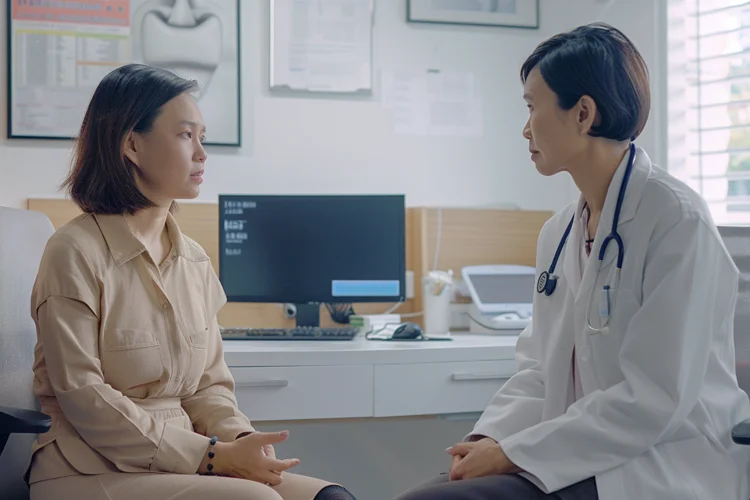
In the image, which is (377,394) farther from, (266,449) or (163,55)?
(163,55)

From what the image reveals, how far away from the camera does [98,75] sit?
2.57 metres

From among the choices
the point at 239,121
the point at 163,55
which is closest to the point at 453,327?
the point at 239,121

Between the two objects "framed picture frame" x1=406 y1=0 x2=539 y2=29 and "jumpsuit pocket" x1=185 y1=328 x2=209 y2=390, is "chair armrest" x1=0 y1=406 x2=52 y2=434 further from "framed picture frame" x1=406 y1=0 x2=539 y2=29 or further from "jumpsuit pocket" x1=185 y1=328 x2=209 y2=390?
"framed picture frame" x1=406 y1=0 x2=539 y2=29

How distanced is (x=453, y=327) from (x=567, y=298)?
1338 millimetres

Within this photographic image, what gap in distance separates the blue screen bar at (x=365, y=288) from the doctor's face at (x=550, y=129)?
3.57 feet

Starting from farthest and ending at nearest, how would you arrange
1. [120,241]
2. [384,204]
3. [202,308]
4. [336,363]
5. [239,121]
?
1. [239,121]
2. [384,204]
3. [336,363]
4. [202,308]
5. [120,241]

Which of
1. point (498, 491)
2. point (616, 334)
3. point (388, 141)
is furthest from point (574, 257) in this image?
point (388, 141)

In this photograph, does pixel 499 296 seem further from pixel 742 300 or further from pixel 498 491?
pixel 498 491

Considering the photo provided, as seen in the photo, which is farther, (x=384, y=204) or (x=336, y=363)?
(x=384, y=204)

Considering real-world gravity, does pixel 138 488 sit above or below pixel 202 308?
below

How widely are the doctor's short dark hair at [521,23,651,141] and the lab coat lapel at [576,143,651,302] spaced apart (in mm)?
79

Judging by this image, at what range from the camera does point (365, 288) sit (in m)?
2.49

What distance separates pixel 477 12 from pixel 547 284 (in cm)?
164

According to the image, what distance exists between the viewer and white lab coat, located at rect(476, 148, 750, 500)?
122cm
